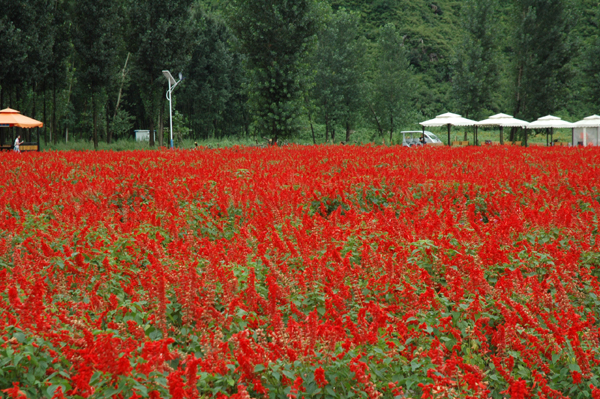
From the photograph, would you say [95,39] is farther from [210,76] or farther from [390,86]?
[390,86]

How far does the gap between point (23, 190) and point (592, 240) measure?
27.2ft

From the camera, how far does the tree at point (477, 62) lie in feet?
149

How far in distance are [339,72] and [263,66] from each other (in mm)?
18442

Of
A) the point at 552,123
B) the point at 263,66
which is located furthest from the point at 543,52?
the point at 263,66

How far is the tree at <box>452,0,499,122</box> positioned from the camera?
45531 mm

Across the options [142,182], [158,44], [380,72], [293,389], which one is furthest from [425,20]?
[293,389]

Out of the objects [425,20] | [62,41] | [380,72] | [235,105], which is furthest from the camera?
[425,20]

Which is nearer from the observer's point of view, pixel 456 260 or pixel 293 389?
pixel 293 389

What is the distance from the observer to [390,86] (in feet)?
160

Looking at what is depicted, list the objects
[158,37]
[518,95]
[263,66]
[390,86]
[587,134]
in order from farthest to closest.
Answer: [390,86]
[518,95]
[587,134]
[158,37]
[263,66]

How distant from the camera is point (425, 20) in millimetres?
91375

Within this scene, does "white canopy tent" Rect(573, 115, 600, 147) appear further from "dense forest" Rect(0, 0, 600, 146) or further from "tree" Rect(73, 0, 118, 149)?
"tree" Rect(73, 0, 118, 149)

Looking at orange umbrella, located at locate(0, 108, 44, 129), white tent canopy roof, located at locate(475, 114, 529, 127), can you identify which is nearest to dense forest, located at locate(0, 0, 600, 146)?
orange umbrella, located at locate(0, 108, 44, 129)

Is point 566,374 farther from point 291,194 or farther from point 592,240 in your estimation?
point 291,194
